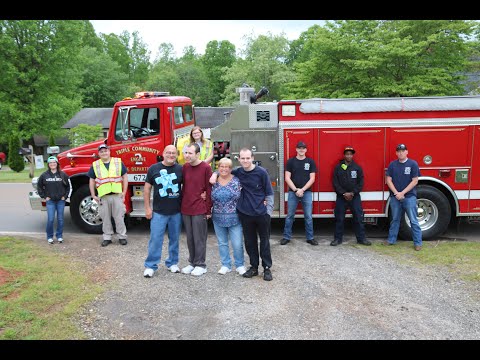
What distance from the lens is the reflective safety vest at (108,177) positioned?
7953mm

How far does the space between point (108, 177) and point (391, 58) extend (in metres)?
15.9

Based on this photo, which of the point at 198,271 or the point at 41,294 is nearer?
the point at 41,294

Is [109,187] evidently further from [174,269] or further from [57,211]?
[174,269]

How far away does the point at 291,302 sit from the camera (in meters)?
5.59

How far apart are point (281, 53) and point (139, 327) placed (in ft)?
140

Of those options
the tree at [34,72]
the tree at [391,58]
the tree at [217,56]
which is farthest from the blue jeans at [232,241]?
the tree at [217,56]

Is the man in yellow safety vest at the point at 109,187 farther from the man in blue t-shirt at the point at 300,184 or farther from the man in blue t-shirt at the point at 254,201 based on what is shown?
the man in blue t-shirt at the point at 300,184

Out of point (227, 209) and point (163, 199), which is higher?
point (163, 199)

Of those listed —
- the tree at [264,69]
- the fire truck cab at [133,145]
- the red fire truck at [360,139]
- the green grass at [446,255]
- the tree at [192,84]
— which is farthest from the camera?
the tree at [192,84]

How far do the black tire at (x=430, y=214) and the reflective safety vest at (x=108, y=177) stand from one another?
5409 millimetres

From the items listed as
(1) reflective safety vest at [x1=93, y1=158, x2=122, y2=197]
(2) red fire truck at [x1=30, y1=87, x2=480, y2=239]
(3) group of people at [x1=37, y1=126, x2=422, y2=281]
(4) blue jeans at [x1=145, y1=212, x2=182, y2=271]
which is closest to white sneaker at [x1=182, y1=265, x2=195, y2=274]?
(3) group of people at [x1=37, y1=126, x2=422, y2=281]

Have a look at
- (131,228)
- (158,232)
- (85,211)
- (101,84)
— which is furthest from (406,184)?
(101,84)

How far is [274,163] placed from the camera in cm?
859
